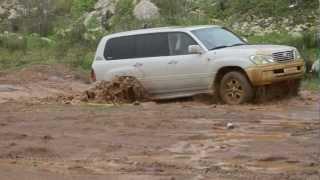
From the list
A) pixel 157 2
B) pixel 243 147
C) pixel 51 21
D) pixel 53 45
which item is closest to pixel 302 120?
pixel 243 147

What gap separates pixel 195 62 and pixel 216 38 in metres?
0.81

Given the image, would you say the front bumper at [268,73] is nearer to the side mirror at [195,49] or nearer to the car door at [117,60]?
the side mirror at [195,49]

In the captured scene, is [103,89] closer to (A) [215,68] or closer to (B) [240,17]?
(A) [215,68]

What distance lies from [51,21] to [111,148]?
94.0 feet

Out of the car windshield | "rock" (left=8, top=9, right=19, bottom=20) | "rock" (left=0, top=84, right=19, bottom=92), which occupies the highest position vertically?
the car windshield

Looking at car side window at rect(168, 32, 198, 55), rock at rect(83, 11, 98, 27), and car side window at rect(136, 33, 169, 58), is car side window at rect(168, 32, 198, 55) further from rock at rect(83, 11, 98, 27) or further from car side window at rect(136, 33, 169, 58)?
rock at rect(83, 11, 98, 27)

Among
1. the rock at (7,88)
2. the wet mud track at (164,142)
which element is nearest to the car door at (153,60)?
the wet mud track at (164,142)

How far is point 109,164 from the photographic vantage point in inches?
381

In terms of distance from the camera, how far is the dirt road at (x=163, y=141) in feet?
29.9

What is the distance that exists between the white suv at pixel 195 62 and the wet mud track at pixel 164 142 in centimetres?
50

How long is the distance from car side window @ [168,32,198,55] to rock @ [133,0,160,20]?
17.1 metres

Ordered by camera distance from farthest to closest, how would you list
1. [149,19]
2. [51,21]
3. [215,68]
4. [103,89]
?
[51,21]
[149,19]
[103,89]
[215,68]

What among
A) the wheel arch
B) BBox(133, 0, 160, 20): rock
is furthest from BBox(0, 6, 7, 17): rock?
the wheel arch

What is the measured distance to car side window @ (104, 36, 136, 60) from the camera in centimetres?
1686
